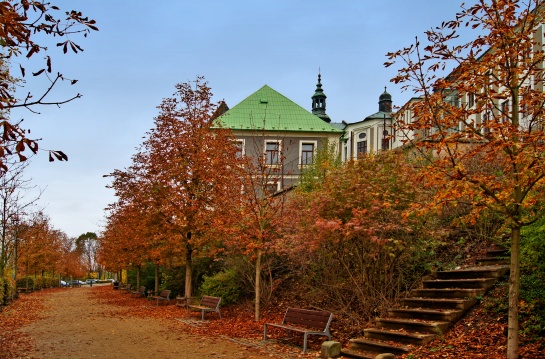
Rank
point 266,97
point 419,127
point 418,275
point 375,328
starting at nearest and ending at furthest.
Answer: point 419,127
point 375,328
point 418,275
point 266,97

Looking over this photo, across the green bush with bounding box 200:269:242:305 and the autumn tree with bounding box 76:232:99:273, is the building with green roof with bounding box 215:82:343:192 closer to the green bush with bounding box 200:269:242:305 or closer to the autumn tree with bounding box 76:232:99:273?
Result: the green bush with bounding box 200:269:242:305

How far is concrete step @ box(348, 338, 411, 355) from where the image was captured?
7738 millimetres

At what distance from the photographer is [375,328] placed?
9008 mm

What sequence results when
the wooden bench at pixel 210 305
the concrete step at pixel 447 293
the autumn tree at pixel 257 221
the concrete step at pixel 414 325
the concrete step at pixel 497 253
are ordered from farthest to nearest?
the wooden bench at pixel 210 305
the autumn tree at pixel 257 221
the concrete step at pixel 497 253
the concrete step at pixel 447 293
the concrete step at pixel 414 325

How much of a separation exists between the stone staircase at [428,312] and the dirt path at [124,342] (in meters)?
1.86

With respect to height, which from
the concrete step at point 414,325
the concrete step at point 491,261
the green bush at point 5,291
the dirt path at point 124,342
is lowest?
the green bush at point 5,291

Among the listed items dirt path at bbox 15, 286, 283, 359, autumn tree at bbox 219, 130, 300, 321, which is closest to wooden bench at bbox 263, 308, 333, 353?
dirt path at bbox 15, 286, 283, 359

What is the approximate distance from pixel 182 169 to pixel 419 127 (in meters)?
13.1

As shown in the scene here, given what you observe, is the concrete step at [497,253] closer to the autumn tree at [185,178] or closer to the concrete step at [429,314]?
the concrete step at [429,314]

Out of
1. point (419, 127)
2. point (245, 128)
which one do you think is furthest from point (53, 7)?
point (245, 128)

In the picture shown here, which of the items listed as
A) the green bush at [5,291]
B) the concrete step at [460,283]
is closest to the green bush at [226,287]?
the concrete step at [460,283]

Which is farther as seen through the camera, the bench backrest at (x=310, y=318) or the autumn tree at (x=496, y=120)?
the bench backrest at (x=310, y=318)

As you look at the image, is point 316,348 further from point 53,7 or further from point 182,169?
point 182,169

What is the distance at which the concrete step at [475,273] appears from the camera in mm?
9266
